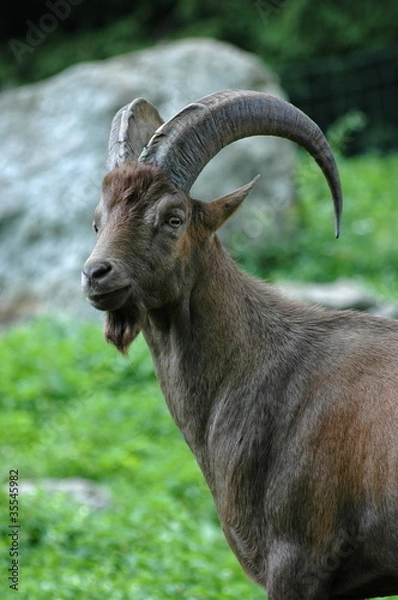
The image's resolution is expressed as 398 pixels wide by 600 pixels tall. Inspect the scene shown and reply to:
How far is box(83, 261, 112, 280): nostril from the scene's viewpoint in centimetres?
483

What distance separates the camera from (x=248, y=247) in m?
Answer: 14.3

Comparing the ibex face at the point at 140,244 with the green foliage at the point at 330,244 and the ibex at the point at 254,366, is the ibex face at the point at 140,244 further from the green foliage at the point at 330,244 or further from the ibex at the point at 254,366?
the green foliage at the point at 330,244

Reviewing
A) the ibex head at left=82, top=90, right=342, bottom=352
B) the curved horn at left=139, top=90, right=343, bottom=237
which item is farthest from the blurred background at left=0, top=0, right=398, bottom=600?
the curved horn at left=139, top=90, right=343, bottom=237

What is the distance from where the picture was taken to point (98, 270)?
483 centimetres

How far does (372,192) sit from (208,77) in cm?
422

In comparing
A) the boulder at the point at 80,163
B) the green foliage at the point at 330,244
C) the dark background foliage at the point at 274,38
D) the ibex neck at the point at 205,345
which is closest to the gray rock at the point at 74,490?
the boulder at the point at 80,163

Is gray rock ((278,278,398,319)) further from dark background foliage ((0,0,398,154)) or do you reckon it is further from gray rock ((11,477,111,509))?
dark background foliage ((0,0,398,154))

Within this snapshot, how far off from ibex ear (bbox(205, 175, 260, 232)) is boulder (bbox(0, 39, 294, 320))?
770 cm

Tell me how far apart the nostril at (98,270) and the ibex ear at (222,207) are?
65 centimetres

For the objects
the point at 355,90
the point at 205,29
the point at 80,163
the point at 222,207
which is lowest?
the point at 355,90

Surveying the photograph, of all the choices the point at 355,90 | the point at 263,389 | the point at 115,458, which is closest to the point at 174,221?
the point at 263,389

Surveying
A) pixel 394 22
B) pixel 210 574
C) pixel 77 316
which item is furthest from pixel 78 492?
pixel 394 22

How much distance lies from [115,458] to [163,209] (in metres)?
5.29

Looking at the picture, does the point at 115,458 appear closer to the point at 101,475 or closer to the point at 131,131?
the point at 101,475
